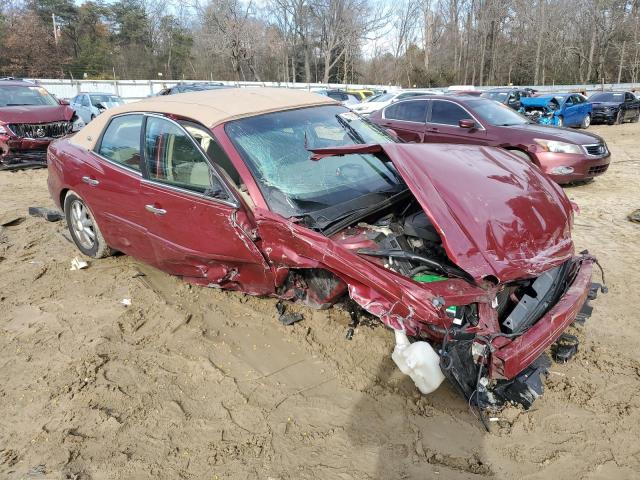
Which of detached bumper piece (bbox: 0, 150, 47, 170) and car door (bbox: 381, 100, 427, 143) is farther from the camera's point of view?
detached bumper piece (bbox: 0, 150, 47, 170)

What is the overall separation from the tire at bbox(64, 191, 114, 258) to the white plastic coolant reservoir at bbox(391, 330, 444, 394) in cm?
330

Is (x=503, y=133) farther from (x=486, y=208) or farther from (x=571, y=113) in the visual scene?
(x=571, y=113)

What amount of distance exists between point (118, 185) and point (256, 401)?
2275mm

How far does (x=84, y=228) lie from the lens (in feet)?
15.6

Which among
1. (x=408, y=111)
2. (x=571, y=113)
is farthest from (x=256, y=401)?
(x=571, y=113)

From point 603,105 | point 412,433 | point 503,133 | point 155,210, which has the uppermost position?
point 603,105

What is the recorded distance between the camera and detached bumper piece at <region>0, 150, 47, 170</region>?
31.0 feet

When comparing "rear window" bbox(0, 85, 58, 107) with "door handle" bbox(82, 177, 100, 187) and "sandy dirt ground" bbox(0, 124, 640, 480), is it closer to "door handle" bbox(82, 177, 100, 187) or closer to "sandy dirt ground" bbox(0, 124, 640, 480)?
"door handle" bbox(82, 177, 100, 187)

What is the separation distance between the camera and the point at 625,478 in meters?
2.21

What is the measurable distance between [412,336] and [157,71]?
49.7 m

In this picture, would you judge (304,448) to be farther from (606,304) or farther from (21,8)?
(21,8)

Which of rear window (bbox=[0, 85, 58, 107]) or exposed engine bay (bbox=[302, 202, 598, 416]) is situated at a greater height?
rear window (bbox=[0, 85, 58, 107])

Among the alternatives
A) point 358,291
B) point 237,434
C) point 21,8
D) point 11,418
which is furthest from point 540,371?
point 21,8

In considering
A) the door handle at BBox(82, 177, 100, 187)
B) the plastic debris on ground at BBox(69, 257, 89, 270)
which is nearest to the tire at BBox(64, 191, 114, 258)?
the plastic debris on ground at BBox(69, 257, 89, 270)
